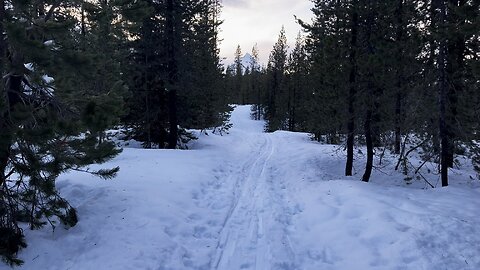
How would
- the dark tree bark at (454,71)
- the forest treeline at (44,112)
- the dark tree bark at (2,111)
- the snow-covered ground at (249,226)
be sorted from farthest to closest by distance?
1. the dark tree bark at (454,71)
2. the snow-covered ground at (249,226)
3. the forest treeline at (44,112)
4. the dark tree bark at (2,111)

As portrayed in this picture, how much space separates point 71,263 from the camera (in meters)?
6.39

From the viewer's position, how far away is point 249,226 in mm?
8766

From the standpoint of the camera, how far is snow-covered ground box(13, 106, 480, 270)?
6.82 meters

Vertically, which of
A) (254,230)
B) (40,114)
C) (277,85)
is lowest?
(254,230)

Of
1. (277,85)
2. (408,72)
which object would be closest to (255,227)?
(408,72)

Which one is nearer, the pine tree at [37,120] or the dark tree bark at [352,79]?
the pine tree at [37,120]

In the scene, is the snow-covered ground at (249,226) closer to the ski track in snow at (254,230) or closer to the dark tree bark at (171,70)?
the ski track in snow at (254,230)

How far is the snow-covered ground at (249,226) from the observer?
6.82 metres

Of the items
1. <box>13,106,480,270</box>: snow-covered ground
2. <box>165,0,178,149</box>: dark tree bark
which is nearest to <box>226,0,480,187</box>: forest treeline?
<box>13,106,480,270</box>: snow-covered ground

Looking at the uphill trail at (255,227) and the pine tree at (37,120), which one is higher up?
the pine tree at (37,120)

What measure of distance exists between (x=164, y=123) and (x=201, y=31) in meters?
5.52

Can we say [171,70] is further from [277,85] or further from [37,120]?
[277,85]

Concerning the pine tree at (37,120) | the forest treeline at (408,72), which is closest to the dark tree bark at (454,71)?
the forest treeline at (408,72)

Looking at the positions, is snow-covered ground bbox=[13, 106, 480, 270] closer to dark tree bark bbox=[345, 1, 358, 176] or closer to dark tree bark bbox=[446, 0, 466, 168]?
dark tree bark bbox=[446, 0, 466, 168]
